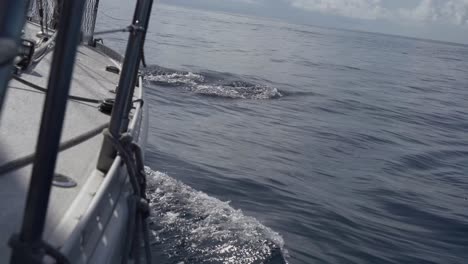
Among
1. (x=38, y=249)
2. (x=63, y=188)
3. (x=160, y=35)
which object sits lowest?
(x=160, y=35)

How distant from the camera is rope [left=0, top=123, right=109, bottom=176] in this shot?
2389 mm

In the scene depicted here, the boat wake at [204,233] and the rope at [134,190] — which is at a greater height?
the rope at [134,190]

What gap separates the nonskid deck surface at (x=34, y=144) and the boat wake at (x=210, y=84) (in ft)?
41.1

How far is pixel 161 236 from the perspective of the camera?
18.3 feet

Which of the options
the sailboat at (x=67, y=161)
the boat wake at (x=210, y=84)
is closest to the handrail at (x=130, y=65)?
the sailboat at (x=67, y=161)

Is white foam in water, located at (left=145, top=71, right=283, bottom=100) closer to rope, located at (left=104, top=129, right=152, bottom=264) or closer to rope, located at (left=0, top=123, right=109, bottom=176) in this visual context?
rope, located at (left=0, top=123, right=109, bottom=176)

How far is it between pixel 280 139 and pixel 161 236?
267 inches

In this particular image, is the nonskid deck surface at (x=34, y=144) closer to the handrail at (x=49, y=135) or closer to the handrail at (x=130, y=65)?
the handrail at (x=49, y=135)

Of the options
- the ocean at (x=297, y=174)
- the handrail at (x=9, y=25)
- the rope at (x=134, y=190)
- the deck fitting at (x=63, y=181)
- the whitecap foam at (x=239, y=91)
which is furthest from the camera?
the whitecap foam at (x=239, y=91)

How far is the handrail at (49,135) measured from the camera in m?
1.11

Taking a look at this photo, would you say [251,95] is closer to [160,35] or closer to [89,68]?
[89,68]

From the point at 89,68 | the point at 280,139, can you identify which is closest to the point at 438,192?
the point at 280,139

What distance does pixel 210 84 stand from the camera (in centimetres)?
1878

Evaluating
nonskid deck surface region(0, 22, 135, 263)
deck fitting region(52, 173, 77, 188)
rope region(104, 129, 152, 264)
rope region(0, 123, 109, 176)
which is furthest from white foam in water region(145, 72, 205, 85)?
rope region(104, 129, 152, 264)
